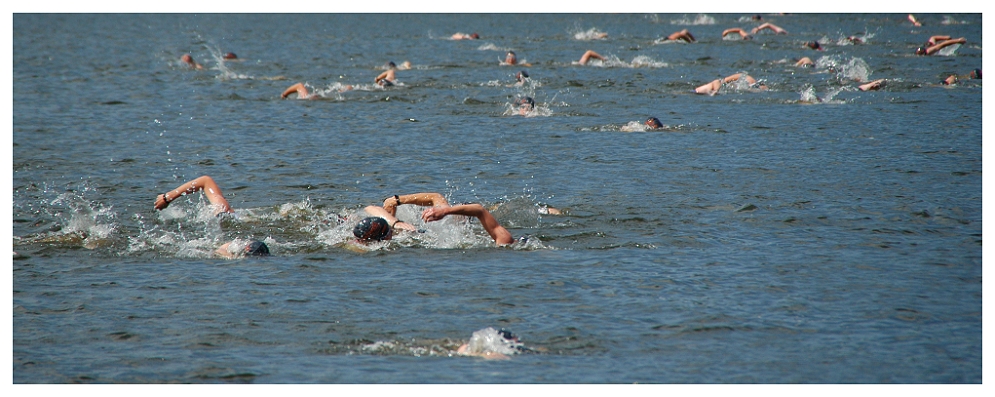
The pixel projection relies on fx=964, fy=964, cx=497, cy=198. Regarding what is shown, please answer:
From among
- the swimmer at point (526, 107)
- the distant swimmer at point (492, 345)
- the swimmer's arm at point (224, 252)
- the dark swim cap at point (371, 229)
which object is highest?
the swimmer at point (526, 107)

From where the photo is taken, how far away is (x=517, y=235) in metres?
13.5

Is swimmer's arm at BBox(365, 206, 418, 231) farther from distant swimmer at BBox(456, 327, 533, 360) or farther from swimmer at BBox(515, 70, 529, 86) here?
swimmer at BBox(515, 70, 529, 86)

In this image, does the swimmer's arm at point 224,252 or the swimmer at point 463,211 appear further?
the swimmer's arm at point 224,252

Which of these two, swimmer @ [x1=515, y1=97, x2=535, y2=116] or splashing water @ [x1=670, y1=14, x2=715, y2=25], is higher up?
splashing water @ [x1=670, y1=14, x2=715, y2=25]

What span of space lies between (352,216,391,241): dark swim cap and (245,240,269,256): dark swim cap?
3.85 ft

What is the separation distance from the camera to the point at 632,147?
67.9 ft

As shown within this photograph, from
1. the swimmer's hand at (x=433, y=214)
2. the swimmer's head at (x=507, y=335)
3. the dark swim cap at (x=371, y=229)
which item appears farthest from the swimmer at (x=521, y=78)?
the swimmer's head at (x=507, y=335)

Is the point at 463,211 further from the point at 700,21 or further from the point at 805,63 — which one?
the point at 700,21

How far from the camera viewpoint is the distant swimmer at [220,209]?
12430 millimetres

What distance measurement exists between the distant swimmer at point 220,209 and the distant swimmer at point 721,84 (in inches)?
723

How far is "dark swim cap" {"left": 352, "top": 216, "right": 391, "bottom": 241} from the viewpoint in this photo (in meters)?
12.6

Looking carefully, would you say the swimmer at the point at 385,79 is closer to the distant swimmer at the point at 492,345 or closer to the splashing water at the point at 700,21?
the distant swimmer at the point at 492,345

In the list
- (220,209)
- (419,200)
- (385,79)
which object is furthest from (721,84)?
(220,209)

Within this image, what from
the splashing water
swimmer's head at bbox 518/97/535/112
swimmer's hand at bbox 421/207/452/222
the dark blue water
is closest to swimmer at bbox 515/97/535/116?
swimmer's head at bbox 518/97/535/112
